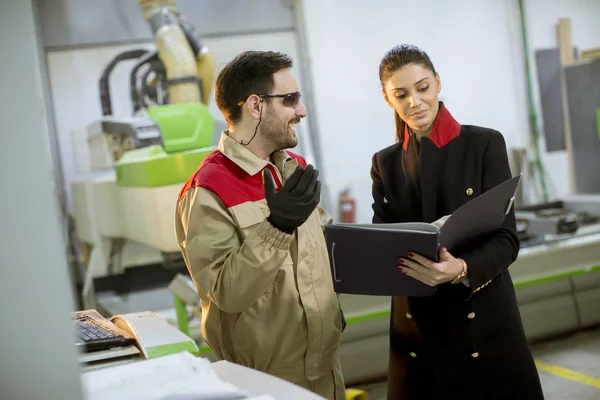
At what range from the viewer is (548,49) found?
5945 mm

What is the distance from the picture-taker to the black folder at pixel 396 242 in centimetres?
175

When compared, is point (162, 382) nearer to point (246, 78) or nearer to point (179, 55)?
point (246, 78)

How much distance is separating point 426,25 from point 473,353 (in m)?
3.93

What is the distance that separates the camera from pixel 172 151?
317 centimetres

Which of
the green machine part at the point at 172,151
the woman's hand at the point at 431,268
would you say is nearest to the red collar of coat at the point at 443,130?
the woman's hand at the point at 431,268

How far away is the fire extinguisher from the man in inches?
129

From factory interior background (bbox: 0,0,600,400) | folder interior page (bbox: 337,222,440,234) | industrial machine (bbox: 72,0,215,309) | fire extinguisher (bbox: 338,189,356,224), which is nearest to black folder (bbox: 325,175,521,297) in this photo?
folder interior page (bbox: 337,222,440,234)

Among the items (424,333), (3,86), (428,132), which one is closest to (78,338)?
(3,86)

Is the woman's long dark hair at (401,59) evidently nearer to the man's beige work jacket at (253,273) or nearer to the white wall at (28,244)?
the man's beige work jacket at (253,273)

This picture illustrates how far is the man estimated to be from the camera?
1.68 meters

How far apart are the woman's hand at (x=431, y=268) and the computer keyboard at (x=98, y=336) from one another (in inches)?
29.6

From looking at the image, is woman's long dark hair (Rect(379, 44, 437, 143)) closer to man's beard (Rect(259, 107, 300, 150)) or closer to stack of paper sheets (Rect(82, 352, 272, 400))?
man's beard (Rect(259, 107, 300, 150))

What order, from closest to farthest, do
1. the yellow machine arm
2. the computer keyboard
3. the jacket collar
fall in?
1. the computer keyboard
2. the jacket collar
3. the yellow machine arm

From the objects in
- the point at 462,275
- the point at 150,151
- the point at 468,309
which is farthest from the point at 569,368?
the point at 150,151
